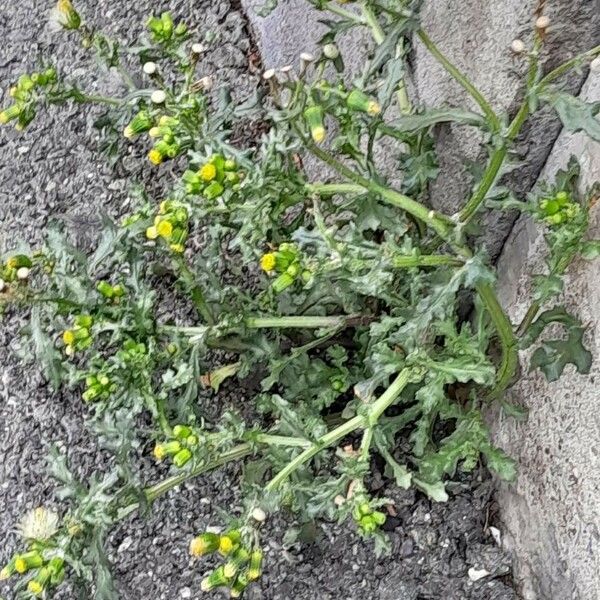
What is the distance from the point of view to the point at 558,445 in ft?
5.87

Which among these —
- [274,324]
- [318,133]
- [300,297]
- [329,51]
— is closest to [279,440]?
[274,324]

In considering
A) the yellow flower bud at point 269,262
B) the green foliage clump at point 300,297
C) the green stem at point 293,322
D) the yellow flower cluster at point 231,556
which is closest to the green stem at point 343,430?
the green foliage clump at point 300,297

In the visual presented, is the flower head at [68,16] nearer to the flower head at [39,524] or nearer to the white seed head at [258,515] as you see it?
the white seed head at [258,515]

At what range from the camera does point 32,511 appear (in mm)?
2129

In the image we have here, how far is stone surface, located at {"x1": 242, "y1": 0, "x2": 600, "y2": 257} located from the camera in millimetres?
1565

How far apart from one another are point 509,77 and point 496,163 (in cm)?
30

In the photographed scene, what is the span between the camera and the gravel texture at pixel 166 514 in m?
2.05

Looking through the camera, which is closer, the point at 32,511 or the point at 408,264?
the point at 408,264

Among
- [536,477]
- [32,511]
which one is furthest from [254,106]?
[32,511]

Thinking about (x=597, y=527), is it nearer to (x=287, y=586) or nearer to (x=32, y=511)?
(x=287, y=586)

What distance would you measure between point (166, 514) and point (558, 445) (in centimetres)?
90

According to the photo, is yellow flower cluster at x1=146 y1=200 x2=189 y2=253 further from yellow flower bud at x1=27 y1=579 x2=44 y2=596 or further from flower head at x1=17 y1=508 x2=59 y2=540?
flower head at x1=17 y1=508 x2=59 y2=540

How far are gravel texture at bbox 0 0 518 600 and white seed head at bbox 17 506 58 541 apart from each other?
0.04 metres

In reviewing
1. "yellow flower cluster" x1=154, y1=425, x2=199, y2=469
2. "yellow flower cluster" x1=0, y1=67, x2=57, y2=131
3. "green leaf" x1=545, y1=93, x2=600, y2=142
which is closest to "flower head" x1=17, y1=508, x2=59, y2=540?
"yellow flower cluster" x1=154, y1=425, x2=199, y2=469
